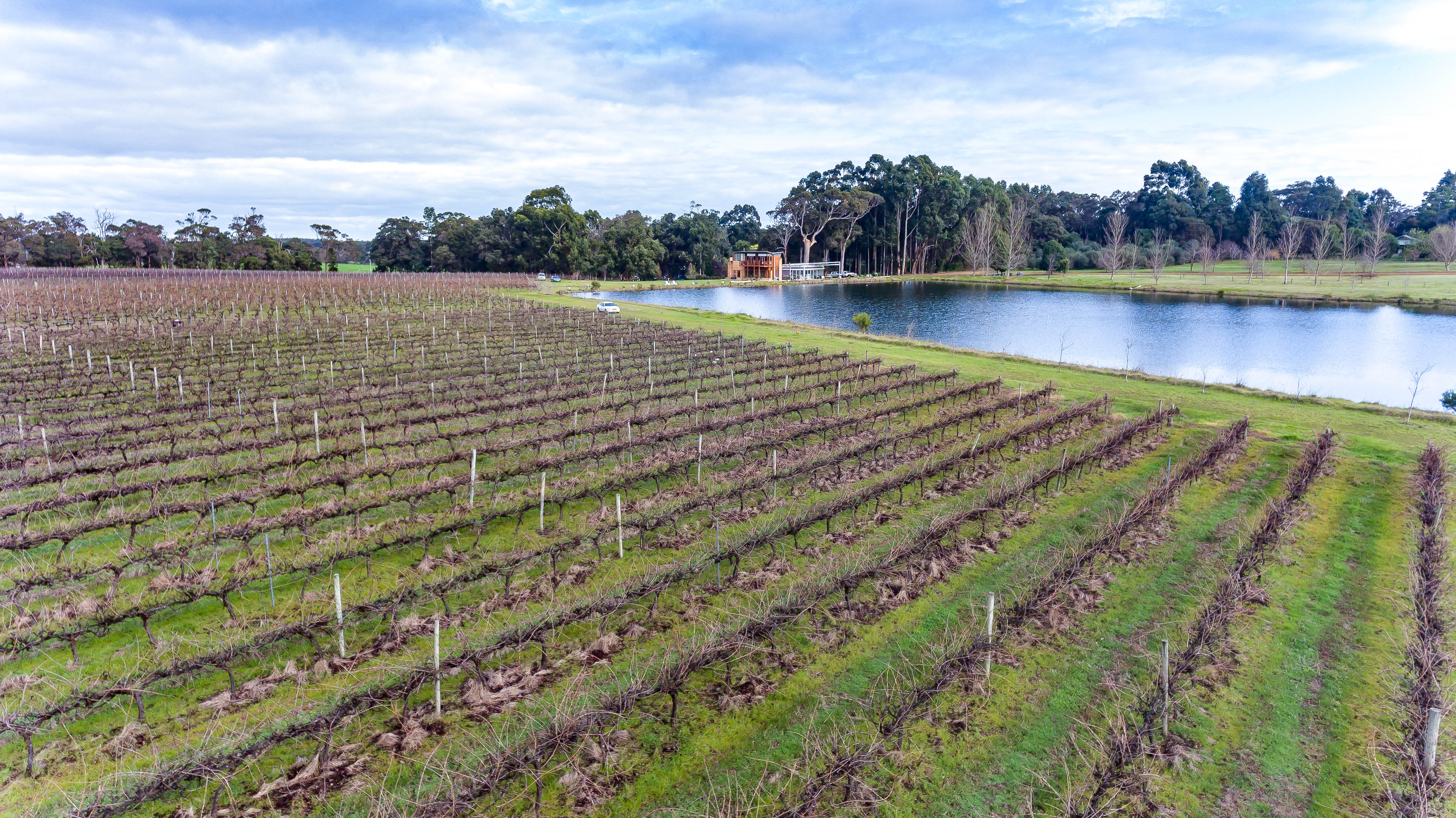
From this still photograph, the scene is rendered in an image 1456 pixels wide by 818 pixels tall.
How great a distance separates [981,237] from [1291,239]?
1796 inches

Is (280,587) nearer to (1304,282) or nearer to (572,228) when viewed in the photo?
(572,228)

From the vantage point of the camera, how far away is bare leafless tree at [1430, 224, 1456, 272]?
87312 millimetres

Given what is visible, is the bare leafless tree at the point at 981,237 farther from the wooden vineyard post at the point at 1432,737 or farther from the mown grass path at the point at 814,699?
the wooden vineyard post at the point at 1432,737

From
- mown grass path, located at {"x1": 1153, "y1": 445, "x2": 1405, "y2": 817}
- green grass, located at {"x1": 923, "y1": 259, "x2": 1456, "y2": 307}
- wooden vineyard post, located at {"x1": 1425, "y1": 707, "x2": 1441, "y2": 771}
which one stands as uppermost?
green grass, located at {"x1": 923, "y1": 259, "x2": 1456, "y2": 307}

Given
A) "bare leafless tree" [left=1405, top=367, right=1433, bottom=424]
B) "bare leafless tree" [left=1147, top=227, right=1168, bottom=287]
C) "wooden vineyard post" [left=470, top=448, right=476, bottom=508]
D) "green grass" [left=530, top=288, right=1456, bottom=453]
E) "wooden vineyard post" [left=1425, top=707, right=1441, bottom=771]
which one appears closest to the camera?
"wooden vineyard post" [left=1425, top=707, right=1441, bottom=771]

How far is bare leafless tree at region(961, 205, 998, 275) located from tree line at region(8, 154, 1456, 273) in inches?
11.0

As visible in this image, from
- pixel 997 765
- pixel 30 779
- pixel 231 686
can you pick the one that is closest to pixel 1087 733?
pixel 997 765

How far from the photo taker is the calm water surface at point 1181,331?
35.0 metres

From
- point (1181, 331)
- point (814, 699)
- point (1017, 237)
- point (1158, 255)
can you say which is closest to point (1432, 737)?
point (814, 699)

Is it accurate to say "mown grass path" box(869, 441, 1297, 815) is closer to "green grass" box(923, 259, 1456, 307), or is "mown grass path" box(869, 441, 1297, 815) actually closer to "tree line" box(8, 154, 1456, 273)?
"green grass" box(923, 259, 1456, 307)

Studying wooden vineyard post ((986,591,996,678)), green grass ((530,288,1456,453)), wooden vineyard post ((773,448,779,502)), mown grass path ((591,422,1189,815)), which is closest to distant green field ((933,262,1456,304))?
green grass ((530,288,1456,453))

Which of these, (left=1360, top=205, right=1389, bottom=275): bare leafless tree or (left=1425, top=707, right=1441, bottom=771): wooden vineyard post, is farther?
(left=1360, top=205, right=1389, bottom=275): bare leafless tree

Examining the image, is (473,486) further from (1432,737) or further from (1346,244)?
(1346,244)

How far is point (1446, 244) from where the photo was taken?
3462 inches
